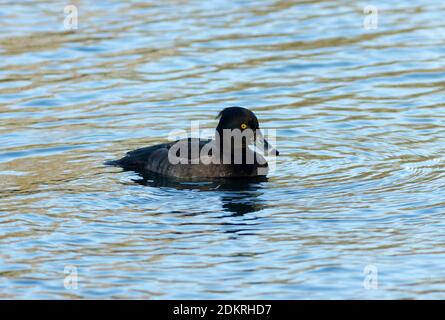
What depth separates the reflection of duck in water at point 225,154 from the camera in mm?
12977

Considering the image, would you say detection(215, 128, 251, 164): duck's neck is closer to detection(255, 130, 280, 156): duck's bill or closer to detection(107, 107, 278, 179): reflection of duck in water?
detection(107, 107, 278, 179): reflection of duck in water

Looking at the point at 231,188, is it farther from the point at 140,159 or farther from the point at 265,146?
the point at 140,159

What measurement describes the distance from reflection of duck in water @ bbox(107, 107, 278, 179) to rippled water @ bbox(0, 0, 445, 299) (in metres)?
0.34

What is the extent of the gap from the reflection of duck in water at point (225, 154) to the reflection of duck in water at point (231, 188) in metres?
0.12

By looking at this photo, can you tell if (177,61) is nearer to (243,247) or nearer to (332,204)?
(332,204)

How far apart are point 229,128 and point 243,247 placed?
2894 mm

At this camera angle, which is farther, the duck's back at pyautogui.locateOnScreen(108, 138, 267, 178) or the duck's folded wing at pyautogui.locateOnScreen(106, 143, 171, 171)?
the duck's folded wing at pyautogui.locateOnScreen(106, 143, 171, 171)

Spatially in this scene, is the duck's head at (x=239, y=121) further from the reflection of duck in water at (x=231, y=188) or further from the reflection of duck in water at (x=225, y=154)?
the reflection of duck in water at (x=231, y=188)

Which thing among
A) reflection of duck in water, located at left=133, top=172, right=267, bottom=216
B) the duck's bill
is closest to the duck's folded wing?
reflection of duck in water, located at left=133, top=172, right=267, bottom=216

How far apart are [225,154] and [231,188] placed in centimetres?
61

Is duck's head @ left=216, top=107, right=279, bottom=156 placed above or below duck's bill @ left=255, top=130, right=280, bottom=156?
above

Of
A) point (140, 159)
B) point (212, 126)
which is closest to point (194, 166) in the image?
point (140, 159)

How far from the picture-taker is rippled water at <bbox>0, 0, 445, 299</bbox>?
9.78 meters

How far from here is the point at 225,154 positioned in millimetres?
13039
